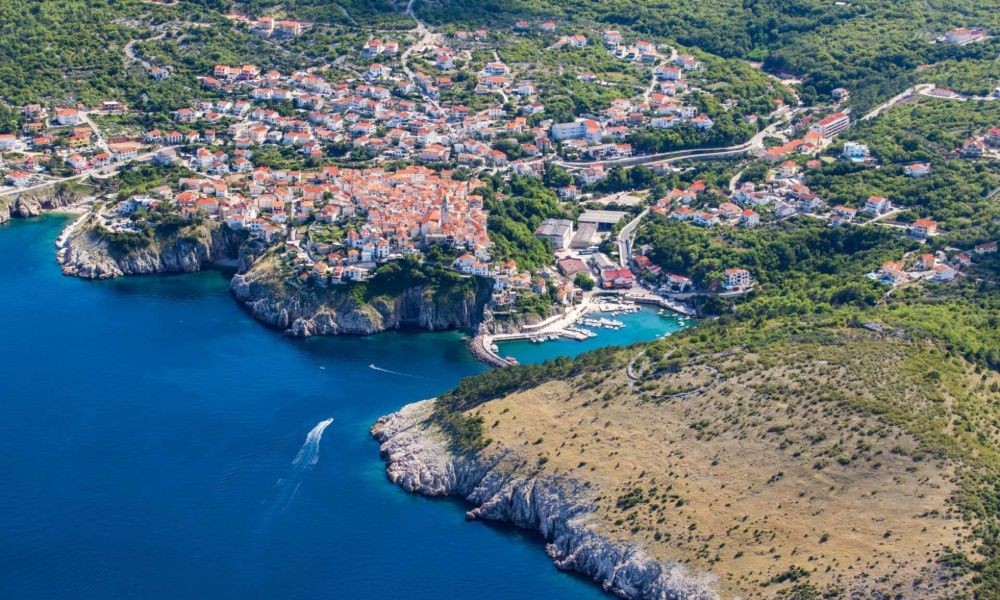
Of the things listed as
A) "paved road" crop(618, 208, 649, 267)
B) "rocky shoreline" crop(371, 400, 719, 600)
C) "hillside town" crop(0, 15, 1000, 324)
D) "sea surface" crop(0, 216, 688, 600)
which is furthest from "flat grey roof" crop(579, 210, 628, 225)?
"rocky shoreline" crop(371, 400, 719, 600)

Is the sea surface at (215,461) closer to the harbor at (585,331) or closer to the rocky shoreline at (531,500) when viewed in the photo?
the harbor at (585,331)

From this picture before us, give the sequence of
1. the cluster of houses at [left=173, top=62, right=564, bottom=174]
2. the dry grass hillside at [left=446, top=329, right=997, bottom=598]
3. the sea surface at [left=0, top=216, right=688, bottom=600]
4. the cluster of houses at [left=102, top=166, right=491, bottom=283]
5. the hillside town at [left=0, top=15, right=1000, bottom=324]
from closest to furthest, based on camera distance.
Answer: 1. the dry grass hillside at [left=446, top=329, right=997, bottom=598]
2. the sea surface at [left=0, top=216, right=688, bottom=600]
3. the cluster of houses at [left=102, top=166, right=491, bottom=283]
4. the hillside town at [left=0, top=15, right=1000, bottom=324]
5. the cluster of houses at [left=173, top=62, right=564, bottom=174]

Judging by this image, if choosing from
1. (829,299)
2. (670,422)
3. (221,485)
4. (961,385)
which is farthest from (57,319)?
(961,385)

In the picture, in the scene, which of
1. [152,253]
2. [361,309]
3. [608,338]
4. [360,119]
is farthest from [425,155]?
[608,338]

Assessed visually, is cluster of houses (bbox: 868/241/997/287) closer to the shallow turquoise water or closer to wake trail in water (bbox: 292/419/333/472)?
the shallow turquoise water

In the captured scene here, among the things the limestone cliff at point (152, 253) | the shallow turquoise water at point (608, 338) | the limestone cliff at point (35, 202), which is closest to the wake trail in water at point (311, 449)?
the shallow turquoise water at point (608, 338)
